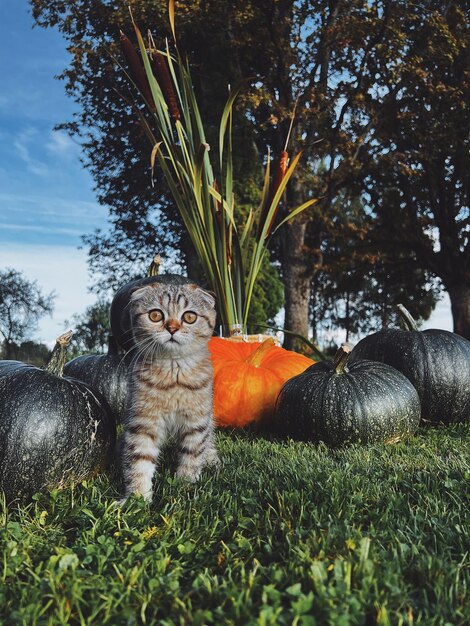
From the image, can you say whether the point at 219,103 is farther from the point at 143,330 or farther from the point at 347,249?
the point at 143,330

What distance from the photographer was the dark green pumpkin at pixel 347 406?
153 inches

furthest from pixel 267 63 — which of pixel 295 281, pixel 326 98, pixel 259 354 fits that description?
pixel 259 354

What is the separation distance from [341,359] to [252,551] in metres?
2.26

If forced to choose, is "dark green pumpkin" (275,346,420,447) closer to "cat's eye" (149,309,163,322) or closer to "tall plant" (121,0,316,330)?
"cat's eye" (149,309,163,322)

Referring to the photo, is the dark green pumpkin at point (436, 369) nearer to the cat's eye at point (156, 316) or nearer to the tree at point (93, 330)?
the cat's eye at point (156, 316)

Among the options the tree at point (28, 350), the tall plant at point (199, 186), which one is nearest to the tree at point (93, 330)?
the tree at point (28, 350)

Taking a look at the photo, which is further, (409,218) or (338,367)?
(409,218)

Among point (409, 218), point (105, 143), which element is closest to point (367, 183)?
point (409, 218)

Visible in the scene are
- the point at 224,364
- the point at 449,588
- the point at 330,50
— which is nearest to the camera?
the point at 449,588

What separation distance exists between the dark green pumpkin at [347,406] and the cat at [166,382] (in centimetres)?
128

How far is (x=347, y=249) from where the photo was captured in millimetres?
17156

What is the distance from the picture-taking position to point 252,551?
77.9 inches

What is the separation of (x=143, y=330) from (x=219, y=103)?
1335 cm

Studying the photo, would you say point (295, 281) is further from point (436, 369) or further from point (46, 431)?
point (46, 431)
